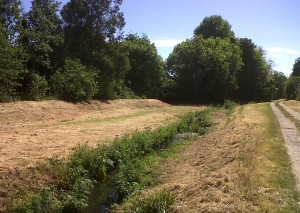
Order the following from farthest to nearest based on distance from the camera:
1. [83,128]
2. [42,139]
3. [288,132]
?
[83,128], [288,132], [42,139]

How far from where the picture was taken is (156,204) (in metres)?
9.14

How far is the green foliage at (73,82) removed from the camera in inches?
1344

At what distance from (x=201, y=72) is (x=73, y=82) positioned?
27.7 m

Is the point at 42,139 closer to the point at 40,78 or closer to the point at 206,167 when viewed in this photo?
the point at 206,167

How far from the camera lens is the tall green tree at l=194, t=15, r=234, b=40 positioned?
78.6 metres

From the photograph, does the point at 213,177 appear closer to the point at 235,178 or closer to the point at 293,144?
the point at 235,178

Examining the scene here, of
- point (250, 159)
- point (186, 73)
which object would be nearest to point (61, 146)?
point (250, 159)

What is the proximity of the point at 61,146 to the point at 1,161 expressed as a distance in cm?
391

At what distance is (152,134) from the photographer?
770 inches

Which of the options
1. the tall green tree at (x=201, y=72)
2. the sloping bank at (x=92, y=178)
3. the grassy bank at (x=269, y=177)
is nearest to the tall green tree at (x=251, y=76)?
the tall green tree at (x=201, y=72)

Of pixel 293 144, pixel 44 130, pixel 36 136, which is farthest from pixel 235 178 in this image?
pixel 44 130

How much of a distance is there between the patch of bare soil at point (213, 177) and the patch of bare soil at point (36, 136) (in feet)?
14.6

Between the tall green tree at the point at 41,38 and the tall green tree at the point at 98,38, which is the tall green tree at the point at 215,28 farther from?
the tall green tree at the point at 41,38

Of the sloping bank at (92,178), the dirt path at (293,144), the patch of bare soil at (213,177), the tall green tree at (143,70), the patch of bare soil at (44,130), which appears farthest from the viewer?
the tall green tree at (143,70)
